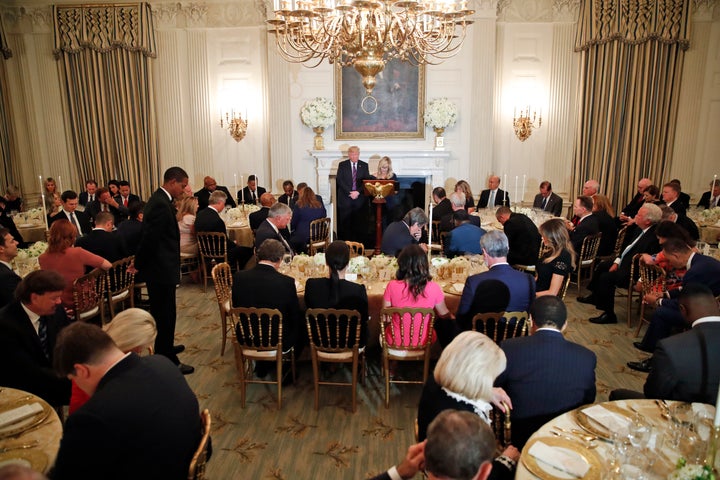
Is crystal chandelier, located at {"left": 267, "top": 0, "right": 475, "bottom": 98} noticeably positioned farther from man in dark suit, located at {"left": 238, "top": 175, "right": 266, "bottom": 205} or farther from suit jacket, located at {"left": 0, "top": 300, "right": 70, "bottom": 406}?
man in dark suit, located at {"left": 238, "top": 175, "right": 266, "bottom": 205}

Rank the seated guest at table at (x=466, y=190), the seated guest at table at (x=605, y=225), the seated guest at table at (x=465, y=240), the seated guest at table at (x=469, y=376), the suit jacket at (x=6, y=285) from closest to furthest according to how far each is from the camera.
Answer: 1. the seated guest at table at (x=469, y=376)
2. the suit jacket at (x=6, y=285)
3. the seated guest at table at (x=465, y=240)
4. the seated guest at table at (x=605, y=225)
5. the seated guest at table at (x=466, y=190)

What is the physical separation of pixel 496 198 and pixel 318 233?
11.8 ft

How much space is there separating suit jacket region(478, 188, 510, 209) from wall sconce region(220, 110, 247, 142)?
4.83m

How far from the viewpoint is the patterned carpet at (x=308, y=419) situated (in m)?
3.66

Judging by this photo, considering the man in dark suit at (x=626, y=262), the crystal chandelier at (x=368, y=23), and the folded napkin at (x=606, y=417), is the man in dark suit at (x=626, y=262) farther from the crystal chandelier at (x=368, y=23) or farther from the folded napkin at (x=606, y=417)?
the folded napkin at (x=606, y=417)

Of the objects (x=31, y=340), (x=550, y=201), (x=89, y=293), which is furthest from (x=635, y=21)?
(x=31, y=340)

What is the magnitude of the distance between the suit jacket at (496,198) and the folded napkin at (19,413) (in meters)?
8.10

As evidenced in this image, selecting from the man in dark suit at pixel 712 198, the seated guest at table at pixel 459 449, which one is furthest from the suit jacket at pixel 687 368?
the man in dark suit at pixel 712 198

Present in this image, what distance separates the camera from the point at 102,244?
18.8ft

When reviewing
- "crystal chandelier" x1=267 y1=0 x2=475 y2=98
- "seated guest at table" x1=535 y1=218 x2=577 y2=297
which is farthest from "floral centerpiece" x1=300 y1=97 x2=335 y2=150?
"seated guest at table" x1=535 y1=218 x2=577 y2=297

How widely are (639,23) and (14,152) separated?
40.1 ft

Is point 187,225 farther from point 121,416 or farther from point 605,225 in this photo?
point 605,225

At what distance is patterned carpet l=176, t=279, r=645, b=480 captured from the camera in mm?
3660

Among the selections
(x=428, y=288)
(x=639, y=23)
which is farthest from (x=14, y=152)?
(x=639, y=23)
